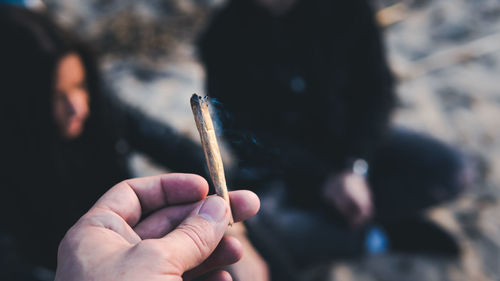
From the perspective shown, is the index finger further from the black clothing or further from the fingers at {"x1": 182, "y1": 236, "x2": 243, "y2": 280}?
the black clothing

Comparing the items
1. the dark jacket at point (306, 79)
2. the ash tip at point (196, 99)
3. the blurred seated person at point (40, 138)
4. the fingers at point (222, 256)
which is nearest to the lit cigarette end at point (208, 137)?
the ash tip at point (196, 99)

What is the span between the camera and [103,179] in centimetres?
79

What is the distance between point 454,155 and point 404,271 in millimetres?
488

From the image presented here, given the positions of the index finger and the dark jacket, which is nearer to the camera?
the index finger

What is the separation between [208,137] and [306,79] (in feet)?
2.43

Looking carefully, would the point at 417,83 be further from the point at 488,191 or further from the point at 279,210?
the point at 279,210

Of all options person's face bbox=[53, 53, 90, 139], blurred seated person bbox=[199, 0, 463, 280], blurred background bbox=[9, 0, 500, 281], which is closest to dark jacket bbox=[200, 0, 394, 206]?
blurred seated person bbox=[199, 0, 463, 280]

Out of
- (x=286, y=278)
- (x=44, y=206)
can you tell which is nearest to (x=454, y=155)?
(x=286, y=278)

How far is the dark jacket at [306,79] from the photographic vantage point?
108cm

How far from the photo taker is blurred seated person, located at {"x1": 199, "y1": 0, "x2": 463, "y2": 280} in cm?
109

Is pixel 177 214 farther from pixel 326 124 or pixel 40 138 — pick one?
pixel 326 124

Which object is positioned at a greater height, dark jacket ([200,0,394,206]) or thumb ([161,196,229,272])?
dark jacket ([200,0,394,206])

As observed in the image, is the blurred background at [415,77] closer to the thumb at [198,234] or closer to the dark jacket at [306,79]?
the dark jacket at [306,79]

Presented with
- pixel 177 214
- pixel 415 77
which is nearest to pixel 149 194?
pixel 177 214
